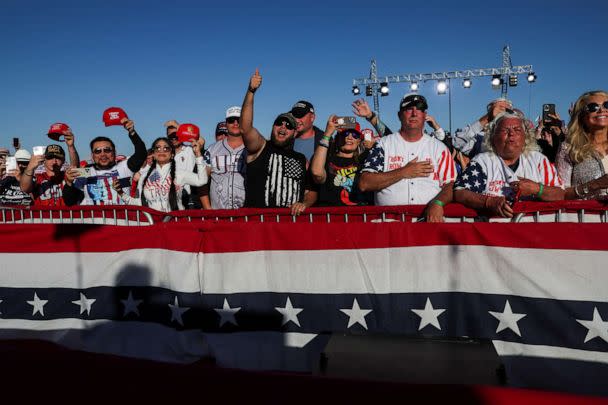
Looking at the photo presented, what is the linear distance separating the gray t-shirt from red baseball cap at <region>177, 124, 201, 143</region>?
112 cm

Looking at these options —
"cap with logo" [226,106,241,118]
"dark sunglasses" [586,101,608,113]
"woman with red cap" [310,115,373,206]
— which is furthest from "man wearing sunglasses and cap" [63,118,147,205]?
"dark sunglasses" [586,101,608,113]

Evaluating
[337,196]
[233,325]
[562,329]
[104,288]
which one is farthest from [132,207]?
[562,329]

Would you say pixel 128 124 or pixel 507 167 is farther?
pixel 128 124

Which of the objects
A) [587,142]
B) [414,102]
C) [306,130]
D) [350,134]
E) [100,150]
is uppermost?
[414,102]

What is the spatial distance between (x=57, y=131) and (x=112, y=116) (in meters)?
1.19

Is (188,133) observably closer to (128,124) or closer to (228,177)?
(128,124)

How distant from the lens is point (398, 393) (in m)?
1.01

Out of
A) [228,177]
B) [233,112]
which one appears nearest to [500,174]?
[228,177]

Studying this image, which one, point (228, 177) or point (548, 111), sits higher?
point (548, 111)

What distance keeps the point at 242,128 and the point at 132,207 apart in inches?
57.6

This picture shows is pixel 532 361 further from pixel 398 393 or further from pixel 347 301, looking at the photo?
pixel 398 393

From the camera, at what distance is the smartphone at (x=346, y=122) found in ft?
16.7

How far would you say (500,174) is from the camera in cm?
387

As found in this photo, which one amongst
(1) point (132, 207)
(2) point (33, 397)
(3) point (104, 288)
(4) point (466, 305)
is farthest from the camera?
(1) point (132, 207)
